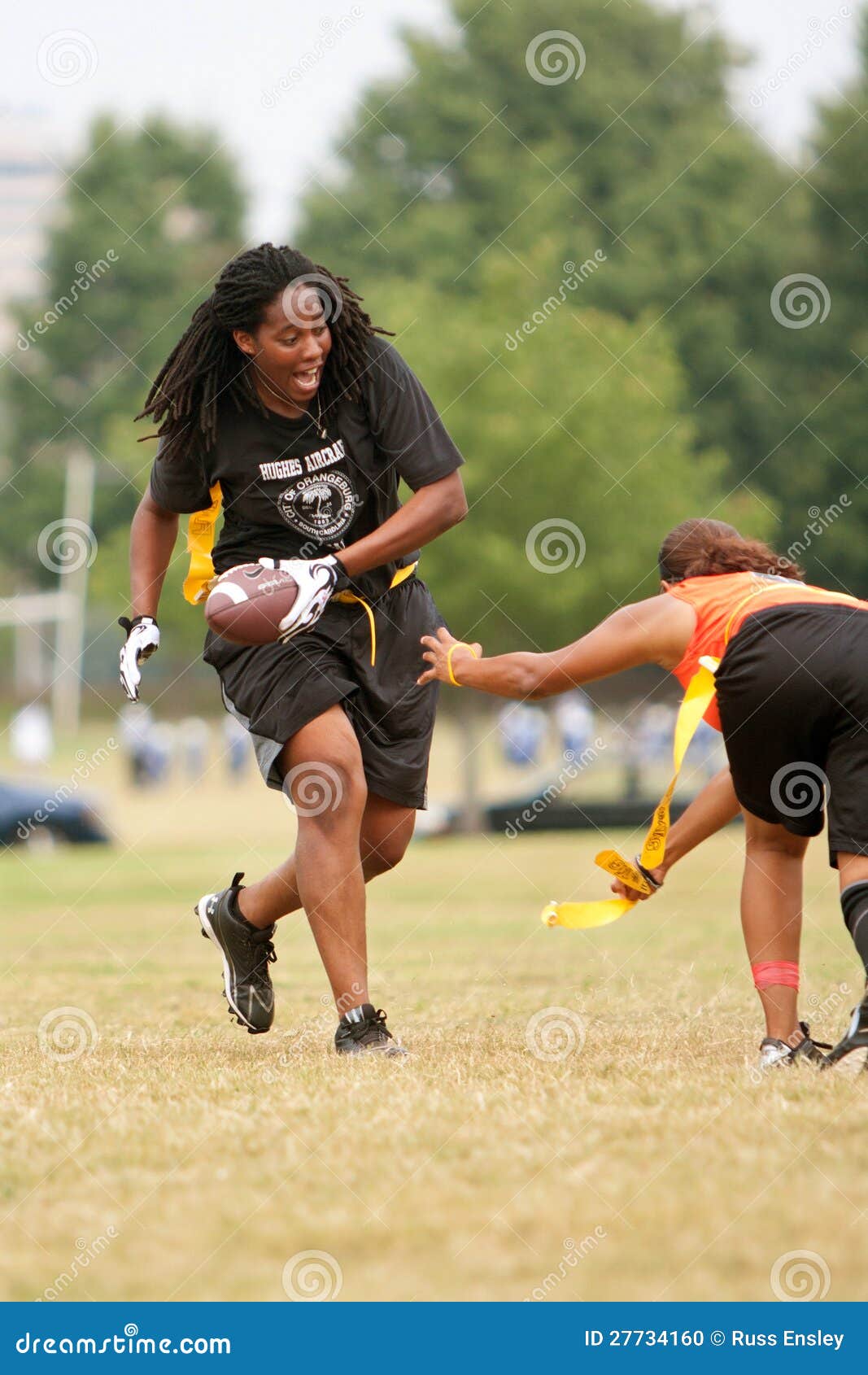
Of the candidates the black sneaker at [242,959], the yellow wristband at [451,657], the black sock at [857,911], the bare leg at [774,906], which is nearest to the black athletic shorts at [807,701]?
the black sock at [857,911]

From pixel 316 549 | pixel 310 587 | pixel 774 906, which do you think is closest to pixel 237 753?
pixel 316 549

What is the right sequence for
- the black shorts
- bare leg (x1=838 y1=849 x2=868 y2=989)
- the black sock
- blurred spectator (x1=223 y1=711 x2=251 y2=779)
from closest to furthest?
1. the black sock
2. bare leg (x1=838 y1=849 x2=868 y2=989)
3. the black shorts
4. blurred spectator (x1=223 y1=711 x2=251 y2=779)

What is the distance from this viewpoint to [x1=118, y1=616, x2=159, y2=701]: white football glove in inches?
213

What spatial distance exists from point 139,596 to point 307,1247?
3130mm

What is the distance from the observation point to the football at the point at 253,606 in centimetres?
513

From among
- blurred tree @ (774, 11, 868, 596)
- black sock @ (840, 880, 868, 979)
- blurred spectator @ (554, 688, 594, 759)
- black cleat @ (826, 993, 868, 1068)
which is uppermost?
blurred tree @ (774, 11, 868, 596)

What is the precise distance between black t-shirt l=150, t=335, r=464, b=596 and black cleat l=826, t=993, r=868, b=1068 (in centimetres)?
206

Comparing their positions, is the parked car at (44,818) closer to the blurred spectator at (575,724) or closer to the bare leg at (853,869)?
the blurred spectator at (575,724)

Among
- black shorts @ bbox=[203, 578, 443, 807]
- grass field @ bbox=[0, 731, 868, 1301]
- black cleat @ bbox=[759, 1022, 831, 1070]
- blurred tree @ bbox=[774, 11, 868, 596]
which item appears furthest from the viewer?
blurred tree @ bbox=[774, 11, 868, 596]

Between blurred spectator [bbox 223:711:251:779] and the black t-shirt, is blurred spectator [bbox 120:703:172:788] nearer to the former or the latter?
blurred spectator [bbox 223:711:251:779]

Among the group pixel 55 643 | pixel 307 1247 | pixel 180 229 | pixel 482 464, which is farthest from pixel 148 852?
pixel 180 229

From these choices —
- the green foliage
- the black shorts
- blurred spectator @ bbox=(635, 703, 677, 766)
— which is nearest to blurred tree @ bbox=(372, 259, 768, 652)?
blurred spectator @ bbox=(635, 703, 677, 766)

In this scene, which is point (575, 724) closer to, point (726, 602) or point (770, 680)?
point (726, 602)

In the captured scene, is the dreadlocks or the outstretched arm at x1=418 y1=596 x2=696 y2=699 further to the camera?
the dreadlocks
